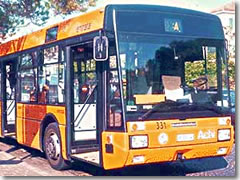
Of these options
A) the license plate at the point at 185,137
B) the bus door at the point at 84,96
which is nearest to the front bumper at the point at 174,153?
the license plate at the point at 185,137

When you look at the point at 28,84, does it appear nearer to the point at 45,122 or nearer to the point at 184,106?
the point at 45,122

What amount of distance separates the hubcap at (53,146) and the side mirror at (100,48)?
2.42 metres

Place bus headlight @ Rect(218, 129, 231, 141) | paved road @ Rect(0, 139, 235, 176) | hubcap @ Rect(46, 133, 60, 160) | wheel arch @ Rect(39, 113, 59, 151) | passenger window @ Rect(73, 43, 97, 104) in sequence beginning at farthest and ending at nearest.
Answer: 1. wheel arch @ Rect(39, 113, 59, 151)
2. hubcap @ Rect(46, 133, 60, 160)
3. paved road @ Rect(0, 139, 235, 176)
4. passenger window @ Rect(73, 43, 97, 104)
5. bus headlight @ Rect(218, 129, 231, 141)

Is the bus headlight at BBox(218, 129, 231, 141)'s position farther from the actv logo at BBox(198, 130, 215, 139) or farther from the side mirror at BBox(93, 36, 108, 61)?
the side mirror at BBox(93, 36, 108, 61)

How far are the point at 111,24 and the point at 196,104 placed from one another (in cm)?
192

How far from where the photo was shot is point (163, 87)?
22.9 feet

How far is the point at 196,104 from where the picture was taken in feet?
23.6

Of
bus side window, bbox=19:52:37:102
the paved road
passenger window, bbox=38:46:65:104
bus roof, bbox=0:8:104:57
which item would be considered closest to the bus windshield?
bus roof, bbox=0:8:104:57

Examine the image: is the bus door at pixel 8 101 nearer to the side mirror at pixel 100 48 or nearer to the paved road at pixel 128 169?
the paved road at pixel 128 169

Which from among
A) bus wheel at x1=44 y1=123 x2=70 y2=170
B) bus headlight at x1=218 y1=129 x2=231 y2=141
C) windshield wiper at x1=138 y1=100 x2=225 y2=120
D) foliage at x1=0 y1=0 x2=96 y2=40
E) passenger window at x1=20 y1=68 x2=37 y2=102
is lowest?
bus wheel at x1=44 y1=123 x2=70 y2=170

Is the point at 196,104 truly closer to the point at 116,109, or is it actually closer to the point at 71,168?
the point at 116,109

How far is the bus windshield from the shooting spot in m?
6.74

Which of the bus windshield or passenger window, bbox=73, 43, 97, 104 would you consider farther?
passenger window, bbox=73, 43, 97, 104

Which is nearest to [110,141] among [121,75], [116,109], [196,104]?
[116,109]
